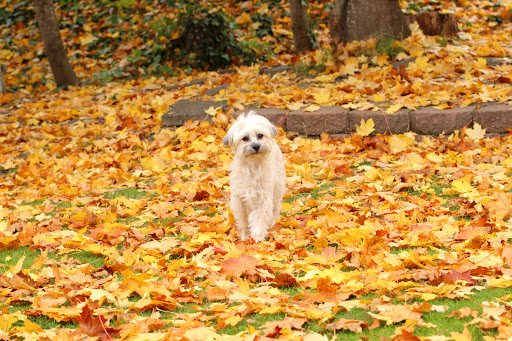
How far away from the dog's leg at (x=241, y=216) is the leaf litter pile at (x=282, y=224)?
0.38ft

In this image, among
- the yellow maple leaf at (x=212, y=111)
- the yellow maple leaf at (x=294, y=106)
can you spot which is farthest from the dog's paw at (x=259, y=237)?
the yellow maple leaf at (x=212, y=111)

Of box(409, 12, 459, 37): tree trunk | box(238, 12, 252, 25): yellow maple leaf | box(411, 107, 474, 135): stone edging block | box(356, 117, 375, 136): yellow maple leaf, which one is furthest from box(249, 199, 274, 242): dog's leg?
box(238, 12, 252, 25): yellow maple leaf

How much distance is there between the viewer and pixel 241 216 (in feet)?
16.5

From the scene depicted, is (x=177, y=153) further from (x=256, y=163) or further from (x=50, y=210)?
(x=256, y=163)

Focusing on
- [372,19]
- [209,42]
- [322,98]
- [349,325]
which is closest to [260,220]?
[349,325]

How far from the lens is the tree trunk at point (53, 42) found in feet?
40.1

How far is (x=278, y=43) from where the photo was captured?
47.5 ft

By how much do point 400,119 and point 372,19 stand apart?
3159 mm

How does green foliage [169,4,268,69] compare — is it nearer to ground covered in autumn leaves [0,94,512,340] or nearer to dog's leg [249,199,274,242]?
ground covered in autumn leaves [0,94,512,340]

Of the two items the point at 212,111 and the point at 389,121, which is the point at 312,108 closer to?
the point at 389,121

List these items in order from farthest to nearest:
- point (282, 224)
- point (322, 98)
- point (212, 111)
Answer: point (212, 111), point (322, 98), point (282, 224)

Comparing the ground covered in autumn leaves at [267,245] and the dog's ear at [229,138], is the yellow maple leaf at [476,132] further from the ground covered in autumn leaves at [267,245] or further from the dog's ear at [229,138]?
the dog's ear at [229,138]

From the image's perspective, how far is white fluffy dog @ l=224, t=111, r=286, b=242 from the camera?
4.79 metres

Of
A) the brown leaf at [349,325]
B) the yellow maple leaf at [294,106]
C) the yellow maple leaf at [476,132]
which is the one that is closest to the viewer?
the brown leaf at [349,325]
